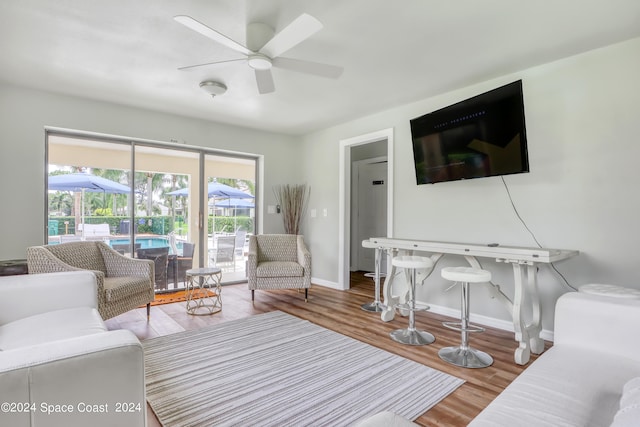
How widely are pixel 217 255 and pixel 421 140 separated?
3440 mm

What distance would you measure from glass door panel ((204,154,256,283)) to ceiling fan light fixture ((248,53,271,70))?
9.33 feet

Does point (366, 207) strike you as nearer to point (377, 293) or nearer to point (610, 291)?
point (377, 293)

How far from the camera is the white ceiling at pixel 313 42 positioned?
6.88 feet

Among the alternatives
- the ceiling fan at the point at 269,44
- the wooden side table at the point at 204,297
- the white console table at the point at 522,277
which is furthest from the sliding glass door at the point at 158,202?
the white console table at the point at 522,277

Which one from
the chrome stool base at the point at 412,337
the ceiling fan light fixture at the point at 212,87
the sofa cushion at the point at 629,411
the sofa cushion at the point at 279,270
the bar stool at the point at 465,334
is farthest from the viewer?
the sofa cushion at the point at 279,270

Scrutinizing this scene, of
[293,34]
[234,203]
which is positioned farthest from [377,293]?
[293,34]

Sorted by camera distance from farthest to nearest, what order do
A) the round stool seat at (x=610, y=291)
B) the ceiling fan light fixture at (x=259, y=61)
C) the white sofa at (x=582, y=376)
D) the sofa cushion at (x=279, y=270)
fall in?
the sofa cushion at (x=279, y=270), the ceiling fan light fixture at (x=259, y=61), the round stool seat at (x=610, y=291), the white sofa at (x=582, y=376)

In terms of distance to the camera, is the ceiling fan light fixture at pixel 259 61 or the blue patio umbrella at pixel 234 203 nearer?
the ceiling fan light fixture at pixel 259 61

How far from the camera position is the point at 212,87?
3.24 m

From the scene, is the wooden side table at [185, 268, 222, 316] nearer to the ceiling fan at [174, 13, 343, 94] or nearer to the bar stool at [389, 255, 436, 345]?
the bar stool at [389, 255, 436, 345]

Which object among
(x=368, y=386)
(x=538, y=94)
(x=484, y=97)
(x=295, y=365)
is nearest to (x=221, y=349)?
(x=295, y=365)

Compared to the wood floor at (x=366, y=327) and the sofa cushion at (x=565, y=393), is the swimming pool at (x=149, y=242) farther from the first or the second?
the sofa cushion at (x=565, y=393)

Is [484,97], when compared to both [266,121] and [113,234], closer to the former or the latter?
[266,121]

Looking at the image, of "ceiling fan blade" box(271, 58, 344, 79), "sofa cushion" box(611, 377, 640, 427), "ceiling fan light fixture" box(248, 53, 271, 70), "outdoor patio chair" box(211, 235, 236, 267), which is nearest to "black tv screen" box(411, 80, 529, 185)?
"ceiling fan blade" box(271, 58, 344, 79)
